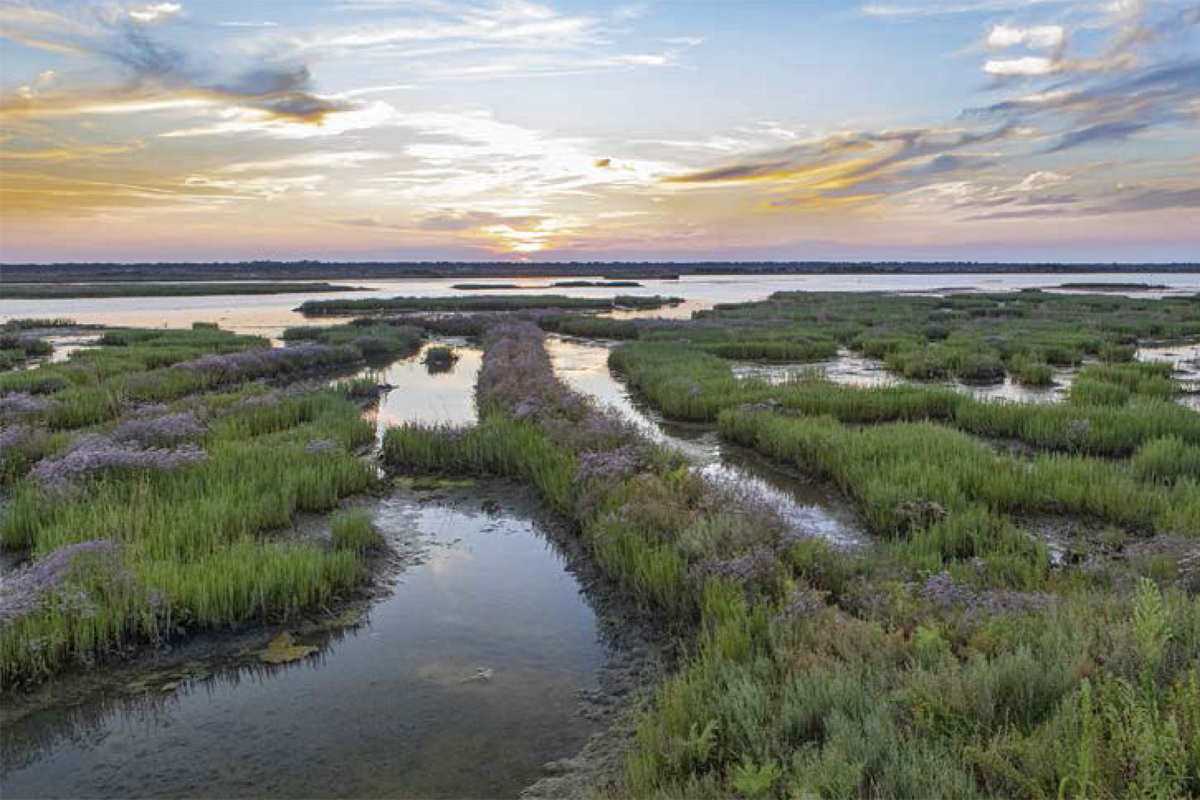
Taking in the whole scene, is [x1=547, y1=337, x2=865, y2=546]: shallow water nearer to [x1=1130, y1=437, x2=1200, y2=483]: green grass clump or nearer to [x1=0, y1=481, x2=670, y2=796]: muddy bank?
[x1=0, y1=481, x2=670, y2=796]: muddy bank

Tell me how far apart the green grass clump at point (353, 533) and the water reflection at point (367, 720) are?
1.45 metres

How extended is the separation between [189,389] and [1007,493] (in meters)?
22.5

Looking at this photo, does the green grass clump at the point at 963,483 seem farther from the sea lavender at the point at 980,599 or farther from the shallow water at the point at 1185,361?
the shallow water at the point at 1185,361

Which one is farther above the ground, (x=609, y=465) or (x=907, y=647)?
(x=609, y=465)

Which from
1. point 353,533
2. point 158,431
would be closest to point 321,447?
point 158,431

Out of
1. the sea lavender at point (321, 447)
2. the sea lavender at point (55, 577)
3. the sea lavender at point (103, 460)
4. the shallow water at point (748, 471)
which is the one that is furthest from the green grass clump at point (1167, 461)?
the sea lavender at point (103, 460)

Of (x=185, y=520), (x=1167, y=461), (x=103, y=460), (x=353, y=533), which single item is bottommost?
(x=353, y=533)

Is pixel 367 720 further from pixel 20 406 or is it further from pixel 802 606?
pixel 20 406

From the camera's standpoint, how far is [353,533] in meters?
10.4

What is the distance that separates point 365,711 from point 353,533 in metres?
3.95

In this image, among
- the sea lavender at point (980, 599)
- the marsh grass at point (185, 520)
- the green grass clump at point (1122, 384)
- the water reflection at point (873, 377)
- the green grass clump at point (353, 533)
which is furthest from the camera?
the water reflection at point (873, 377)

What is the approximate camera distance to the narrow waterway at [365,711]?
5.84 m

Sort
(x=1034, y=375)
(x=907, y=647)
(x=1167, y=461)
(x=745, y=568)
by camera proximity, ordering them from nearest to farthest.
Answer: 1. (x=907, y=647)
2. (x=745, y=568)
3. (x=1167, y=461)
4. (x=1034, y=375)

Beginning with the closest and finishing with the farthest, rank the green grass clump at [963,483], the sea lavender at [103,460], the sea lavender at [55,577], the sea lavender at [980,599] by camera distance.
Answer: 1. the sea lavender at [980,599]
2. the sea lavender at [55,577]
3. the green grass clump at [963,483]
4. the sea lavender at [103,460]
